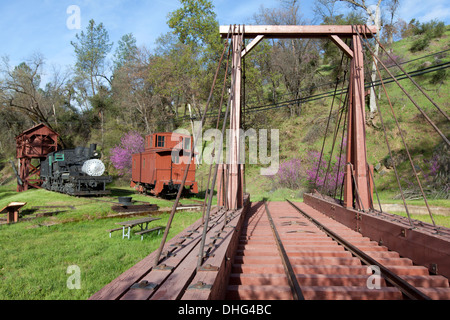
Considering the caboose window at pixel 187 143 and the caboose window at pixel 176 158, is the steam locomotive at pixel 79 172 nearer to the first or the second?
the caboose window at pixel 176 158

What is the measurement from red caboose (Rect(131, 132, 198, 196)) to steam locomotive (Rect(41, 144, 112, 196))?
2614mm

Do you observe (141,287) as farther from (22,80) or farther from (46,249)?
(22,80)

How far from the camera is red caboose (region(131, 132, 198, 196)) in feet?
52.4

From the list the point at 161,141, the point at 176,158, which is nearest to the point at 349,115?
the point at 176,158

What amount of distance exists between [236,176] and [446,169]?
42.2ft

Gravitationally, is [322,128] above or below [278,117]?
below

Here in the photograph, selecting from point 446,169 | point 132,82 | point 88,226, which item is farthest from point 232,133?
point 132,82

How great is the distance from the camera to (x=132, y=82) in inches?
1299

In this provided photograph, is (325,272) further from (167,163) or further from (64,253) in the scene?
(167,163)

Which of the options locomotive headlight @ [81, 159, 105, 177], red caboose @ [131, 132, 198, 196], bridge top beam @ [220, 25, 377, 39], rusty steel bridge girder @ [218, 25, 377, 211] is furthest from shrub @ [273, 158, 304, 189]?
bridge top beam @ [220, 25, 377, 39]

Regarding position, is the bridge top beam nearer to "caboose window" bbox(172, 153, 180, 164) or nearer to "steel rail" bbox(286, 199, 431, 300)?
"steel rail" bbox(286, 199, 431, 300)

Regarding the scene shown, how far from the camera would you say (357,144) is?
6605 millimetres

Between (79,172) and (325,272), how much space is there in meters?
15.9
